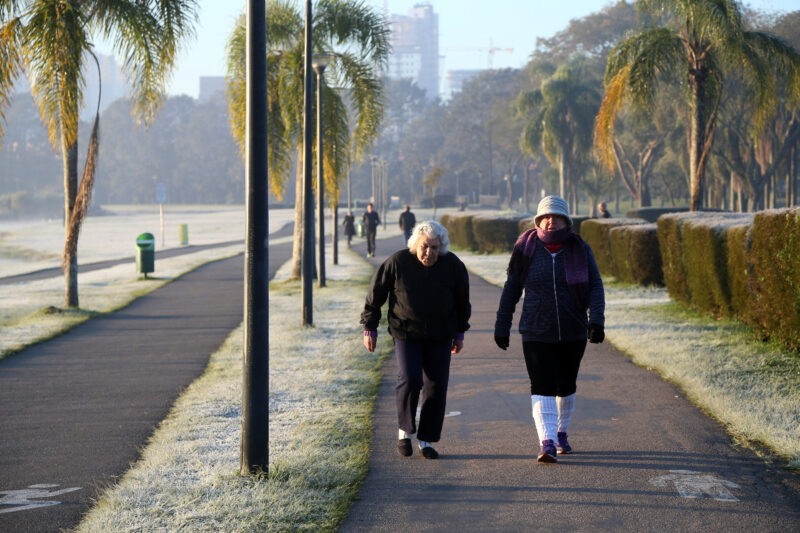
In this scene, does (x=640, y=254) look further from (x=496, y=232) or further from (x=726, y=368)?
(x=496, y=232)

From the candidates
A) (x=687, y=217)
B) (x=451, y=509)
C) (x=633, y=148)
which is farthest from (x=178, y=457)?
(x=633, y=148)

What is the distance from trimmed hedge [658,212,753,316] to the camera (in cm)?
1220

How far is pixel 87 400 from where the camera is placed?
8.57m

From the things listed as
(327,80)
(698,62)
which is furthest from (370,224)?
(698,62)

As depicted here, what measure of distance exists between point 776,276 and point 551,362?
483cm

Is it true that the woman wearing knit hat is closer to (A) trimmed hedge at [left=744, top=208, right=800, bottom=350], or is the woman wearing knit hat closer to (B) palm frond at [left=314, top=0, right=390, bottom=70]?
(A) trimmed hedge at [left=744, top=208, right=800, bottom=350]

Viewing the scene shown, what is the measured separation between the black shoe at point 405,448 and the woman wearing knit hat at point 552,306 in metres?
0.87

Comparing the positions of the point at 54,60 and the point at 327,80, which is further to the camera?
the point at 327,80

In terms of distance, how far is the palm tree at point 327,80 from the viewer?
2019cm

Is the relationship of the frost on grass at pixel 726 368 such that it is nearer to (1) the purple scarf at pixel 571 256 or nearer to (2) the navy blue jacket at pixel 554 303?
(2) the navy blue jacket at pixel 554 303

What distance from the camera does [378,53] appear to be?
2091 cm

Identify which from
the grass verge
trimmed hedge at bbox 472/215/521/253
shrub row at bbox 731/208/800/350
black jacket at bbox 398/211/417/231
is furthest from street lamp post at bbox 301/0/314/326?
trimmed hedge at bbox 472/215/521/253

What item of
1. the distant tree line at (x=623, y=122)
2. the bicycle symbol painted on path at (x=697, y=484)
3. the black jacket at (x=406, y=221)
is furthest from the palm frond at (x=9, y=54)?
the black jacket at (x=406, y=221)

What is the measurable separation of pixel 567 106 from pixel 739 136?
14259 millimetres
